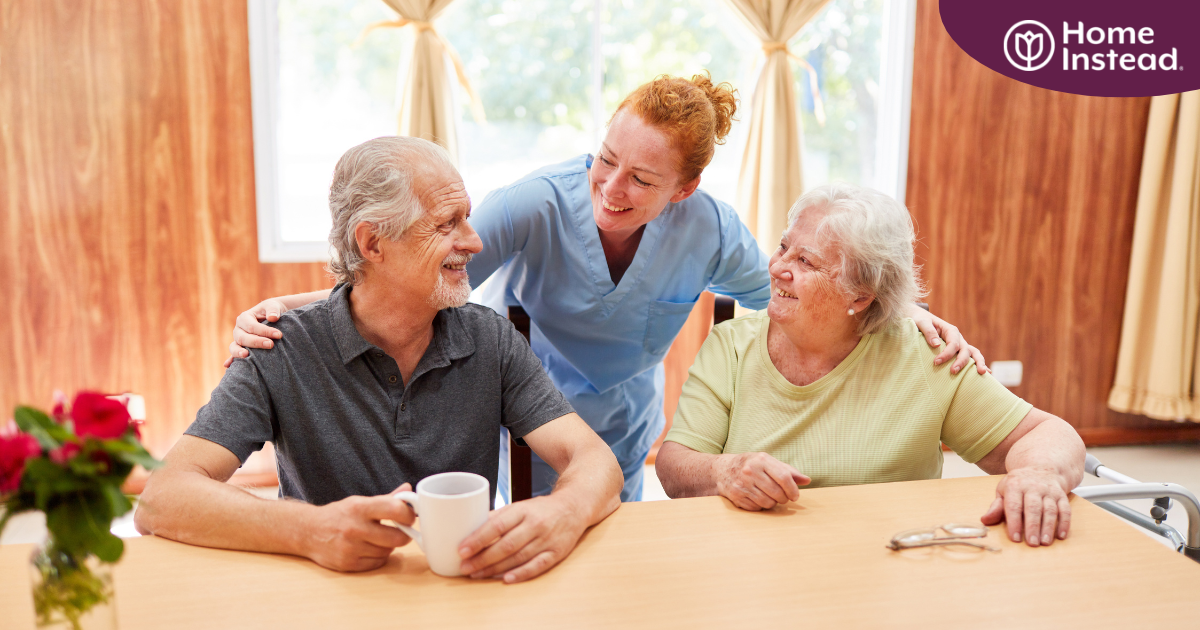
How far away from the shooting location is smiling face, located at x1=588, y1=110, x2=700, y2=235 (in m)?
1.62

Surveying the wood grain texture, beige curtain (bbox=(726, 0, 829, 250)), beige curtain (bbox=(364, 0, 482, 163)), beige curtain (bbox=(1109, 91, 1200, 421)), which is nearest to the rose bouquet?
beige curtain (bbox=(364, 0, 482, 163))

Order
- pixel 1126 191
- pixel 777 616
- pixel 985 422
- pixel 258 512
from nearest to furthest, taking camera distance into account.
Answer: pixel 777 616 → pixel 258 512 → pixel 985 422 → pixel 1126 191

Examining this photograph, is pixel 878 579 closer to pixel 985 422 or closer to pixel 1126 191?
pixel 985 422

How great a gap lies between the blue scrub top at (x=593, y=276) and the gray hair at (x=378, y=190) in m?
0.38

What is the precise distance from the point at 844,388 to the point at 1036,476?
0.36 metres

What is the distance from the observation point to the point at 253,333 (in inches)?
53.6

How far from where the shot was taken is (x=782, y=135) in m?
3.26

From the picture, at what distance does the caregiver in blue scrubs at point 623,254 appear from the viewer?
163 centimetres

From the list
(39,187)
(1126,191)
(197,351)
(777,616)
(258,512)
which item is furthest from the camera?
(1126,191)

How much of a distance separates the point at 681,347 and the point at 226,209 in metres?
1.84

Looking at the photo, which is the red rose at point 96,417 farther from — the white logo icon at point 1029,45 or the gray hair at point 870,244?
the white logo icon at point 1029,45

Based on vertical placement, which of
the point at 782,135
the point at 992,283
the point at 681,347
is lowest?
the point at 681,347

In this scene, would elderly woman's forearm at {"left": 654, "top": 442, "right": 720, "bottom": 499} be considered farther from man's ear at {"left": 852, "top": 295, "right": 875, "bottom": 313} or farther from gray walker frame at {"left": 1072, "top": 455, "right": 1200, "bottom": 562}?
gray walker frame at {"left": 1072, "top": 455, "right": 1200, "bottom": 562}

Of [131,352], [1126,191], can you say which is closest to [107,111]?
[131,352]
